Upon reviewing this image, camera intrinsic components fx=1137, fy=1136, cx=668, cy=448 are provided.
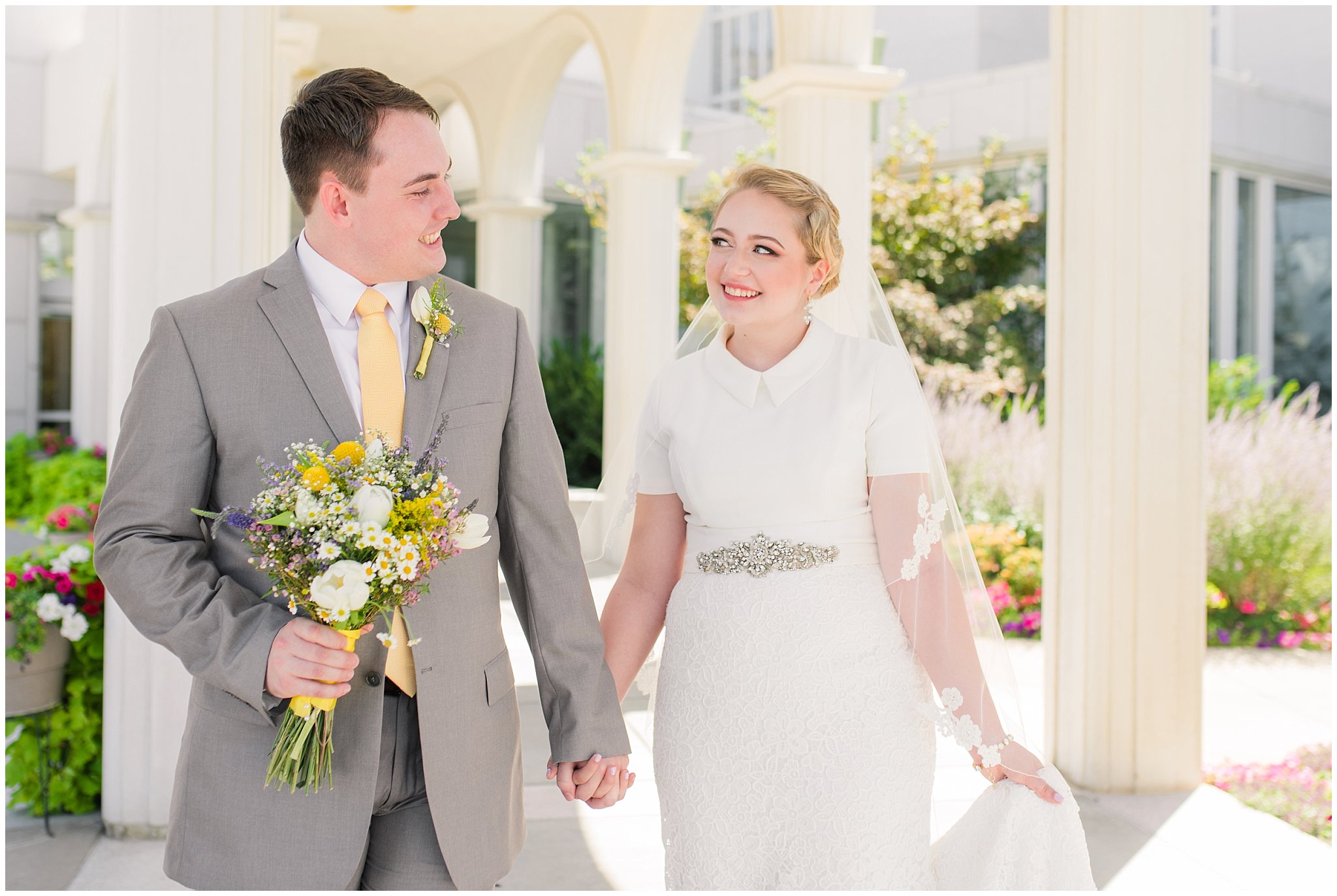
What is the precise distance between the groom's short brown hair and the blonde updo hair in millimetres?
740

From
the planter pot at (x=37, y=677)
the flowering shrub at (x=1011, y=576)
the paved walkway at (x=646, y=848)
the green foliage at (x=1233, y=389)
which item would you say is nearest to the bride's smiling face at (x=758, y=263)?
the paved walkway at (x=646, y=848)

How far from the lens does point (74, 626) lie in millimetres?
4336

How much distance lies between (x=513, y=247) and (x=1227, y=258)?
8.80m

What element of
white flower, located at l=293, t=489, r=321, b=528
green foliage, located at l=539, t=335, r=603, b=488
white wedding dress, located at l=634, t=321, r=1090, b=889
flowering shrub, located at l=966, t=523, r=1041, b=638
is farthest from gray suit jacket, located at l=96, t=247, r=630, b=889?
green foliage, located at l=539, t=335, r=603, b=488

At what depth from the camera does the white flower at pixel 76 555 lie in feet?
14.5

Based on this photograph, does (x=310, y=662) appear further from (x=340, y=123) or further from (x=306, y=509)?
(x=340, y=123)

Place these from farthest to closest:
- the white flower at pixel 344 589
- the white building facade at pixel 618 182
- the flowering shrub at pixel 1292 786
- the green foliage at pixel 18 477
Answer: the green foliage at pixel 18 477 → the flowering shrub at pixel 1292 786 → the white building facade at pixel 618 182 → the white flower at pixel 344 589

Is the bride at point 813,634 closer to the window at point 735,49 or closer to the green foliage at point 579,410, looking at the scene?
the green foliage at point 579,410

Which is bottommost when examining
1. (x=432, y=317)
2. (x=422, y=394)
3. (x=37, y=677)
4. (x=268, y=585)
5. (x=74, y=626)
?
(x=37, y=677)

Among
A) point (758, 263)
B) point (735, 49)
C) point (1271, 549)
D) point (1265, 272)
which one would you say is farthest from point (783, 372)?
point (735, 49)

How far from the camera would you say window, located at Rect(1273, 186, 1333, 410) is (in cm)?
1429

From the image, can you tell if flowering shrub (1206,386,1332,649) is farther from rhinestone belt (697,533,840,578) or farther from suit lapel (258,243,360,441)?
suit lapel (258,243,360,441)

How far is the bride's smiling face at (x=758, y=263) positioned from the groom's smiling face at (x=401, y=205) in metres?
0.64

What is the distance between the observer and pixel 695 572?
2469 mm
